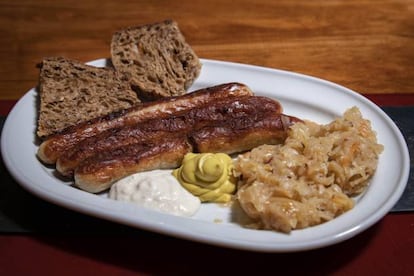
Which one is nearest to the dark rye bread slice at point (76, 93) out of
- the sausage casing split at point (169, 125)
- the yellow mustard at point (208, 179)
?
the sausage casing split at point (169, 125)

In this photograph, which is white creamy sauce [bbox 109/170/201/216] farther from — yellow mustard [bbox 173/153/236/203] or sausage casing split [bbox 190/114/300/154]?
sausage casing split [bbox 190/114/300/154]

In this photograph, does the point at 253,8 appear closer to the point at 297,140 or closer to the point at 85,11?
the point at 85,11

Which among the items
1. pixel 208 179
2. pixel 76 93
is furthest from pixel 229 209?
pixel 76 93

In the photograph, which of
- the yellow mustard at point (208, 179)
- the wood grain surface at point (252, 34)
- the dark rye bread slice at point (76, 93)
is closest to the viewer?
the yellow mustard at point (208, 179)

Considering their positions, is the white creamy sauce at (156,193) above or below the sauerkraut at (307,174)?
below

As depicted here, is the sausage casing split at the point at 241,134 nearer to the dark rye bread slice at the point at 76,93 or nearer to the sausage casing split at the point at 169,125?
the sausage casing split at the point at 169,125

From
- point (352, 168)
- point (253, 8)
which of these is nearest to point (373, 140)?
point (352, 168)

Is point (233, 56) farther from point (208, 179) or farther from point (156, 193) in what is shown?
point (156, 193)
